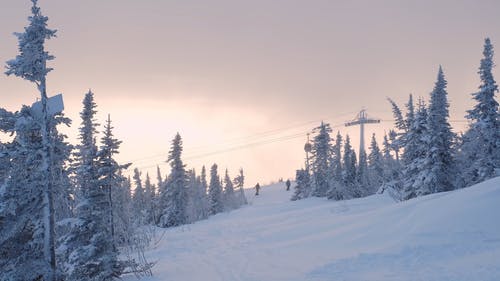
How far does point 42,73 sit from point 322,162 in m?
56.0

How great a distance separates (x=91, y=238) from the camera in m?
18.2

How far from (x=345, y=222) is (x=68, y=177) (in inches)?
650

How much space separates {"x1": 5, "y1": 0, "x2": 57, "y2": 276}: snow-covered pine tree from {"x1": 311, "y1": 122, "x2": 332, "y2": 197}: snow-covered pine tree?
5164 cm

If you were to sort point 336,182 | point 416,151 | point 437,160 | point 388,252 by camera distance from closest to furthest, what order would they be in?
point 388,252
point 437,160
point 416,151
point 336,182

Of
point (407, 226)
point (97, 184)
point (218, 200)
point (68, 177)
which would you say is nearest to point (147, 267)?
point (97, 184)

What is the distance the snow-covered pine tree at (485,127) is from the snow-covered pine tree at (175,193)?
35525mm

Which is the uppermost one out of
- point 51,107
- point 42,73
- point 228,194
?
point 42,73

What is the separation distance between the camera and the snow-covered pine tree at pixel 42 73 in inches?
523

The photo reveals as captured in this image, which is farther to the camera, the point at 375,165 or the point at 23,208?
the point at 375,165

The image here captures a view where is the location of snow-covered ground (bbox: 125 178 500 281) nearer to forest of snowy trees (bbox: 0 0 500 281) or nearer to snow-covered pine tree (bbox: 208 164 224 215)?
forest of snowy trees (bbox: 0 0 500 281)

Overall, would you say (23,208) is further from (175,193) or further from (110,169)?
(175,193)

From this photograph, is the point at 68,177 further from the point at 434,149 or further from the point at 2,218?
the point at 434,149

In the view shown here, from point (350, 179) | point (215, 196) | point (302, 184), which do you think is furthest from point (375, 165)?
point (215, 196)

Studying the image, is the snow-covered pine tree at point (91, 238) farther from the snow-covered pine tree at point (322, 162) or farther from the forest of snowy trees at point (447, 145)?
the snow-covered pine tree at point (322, 162)
